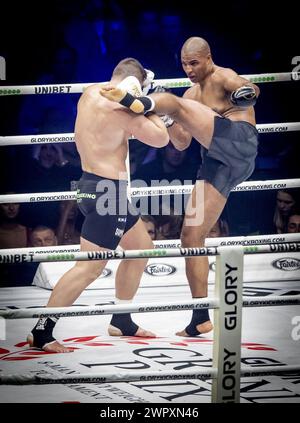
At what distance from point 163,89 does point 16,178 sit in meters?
1.03

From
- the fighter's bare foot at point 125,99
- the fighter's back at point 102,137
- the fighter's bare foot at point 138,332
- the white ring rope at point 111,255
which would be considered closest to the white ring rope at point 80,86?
the fighter's back at point 102,137

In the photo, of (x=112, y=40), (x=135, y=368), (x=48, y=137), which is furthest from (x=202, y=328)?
(x=112, y=40)

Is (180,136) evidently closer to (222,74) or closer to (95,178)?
(222,74)

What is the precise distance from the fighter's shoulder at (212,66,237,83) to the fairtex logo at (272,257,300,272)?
3.50ft

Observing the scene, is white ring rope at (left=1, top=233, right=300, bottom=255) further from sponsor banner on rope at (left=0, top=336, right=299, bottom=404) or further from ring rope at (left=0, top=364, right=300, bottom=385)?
ring rope at (left=0, top=364, right=300, bottom=385)

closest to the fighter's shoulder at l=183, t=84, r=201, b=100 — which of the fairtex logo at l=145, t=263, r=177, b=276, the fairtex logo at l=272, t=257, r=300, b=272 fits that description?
the fairtex logo at l=145, t=263, r=177, b=276

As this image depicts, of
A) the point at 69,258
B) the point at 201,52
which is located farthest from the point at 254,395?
the point at 201,52

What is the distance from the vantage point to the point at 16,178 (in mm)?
5305

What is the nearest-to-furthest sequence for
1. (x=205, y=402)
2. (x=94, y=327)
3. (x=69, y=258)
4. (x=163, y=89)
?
(x=69, y=258), (x=205, y=402), (x=94, y=327), (x=163, y=89)

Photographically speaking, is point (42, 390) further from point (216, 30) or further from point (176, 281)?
point (216, 30)

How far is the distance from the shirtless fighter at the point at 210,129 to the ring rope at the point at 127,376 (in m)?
1.67

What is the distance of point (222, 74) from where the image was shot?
15.9ft

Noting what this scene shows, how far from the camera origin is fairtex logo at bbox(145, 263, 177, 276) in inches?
205

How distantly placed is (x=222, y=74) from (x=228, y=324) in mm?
2109
